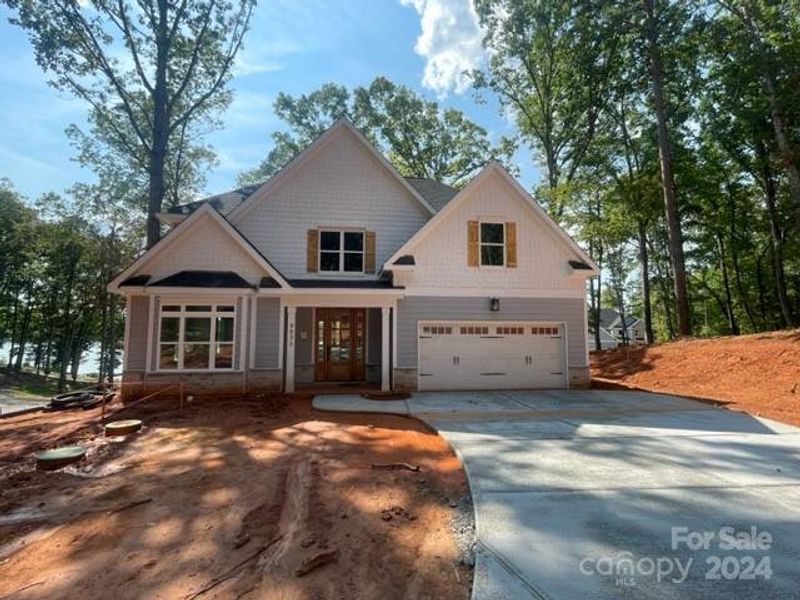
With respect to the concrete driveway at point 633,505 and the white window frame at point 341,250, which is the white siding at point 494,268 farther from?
the concrete driveway at point 633,505

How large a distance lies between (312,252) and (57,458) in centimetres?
814

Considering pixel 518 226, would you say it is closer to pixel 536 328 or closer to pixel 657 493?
pixel 536 328

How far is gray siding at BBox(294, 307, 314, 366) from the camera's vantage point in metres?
13.0

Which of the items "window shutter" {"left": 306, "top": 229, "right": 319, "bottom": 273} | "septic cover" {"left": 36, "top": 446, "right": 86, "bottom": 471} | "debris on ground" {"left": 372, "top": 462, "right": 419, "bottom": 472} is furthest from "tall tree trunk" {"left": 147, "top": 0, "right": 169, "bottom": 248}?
"debris on ground" {"left": 372, "top": 462, "right": 419, "bottom": 472}

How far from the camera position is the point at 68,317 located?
29.9m

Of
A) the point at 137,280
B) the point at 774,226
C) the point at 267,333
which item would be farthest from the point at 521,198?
the point at 774,226

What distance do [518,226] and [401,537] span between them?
10.6 meters

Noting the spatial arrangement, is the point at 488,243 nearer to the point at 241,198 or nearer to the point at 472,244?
the point at 472,244

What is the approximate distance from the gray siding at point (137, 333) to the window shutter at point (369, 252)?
20.0ft

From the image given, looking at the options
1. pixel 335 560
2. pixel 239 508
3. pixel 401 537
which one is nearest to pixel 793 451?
pixel 401 537

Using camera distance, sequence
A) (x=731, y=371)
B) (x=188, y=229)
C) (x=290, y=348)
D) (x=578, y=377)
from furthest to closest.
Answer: (x=578, y=377)
(x=731, y=371)
(x=290, y=348)
(x=188, y=229)

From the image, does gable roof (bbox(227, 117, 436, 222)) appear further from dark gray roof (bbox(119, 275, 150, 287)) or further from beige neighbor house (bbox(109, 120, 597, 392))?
dark gray roof (bbox(119, 275, 150, 287))

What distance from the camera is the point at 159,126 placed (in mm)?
15688

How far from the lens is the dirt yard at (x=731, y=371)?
32.5 ft
